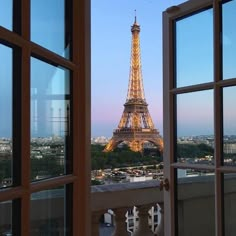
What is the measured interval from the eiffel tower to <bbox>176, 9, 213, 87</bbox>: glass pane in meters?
1.04

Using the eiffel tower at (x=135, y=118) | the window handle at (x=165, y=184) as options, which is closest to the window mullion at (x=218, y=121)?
the window handle at (x=165, y=184)

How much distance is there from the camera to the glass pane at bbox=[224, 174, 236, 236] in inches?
55.9

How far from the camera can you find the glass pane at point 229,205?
4.66ft

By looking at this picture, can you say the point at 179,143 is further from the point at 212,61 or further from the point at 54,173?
the point at 54,173

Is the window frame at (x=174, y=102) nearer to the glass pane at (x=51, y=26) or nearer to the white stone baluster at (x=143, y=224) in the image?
the white stone baluster at (x=143, y=224)

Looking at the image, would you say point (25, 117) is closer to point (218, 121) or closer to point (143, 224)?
point (218, 121)

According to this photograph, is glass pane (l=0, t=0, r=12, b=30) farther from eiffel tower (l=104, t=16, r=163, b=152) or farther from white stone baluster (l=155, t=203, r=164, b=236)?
eiffel tower (l=104, t=16, r=163, b=152)

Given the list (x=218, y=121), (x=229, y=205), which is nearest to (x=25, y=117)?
(x=218, y=121)

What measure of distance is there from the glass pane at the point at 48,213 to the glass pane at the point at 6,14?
1.37 ft

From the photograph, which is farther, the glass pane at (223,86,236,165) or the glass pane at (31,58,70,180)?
the glass pane at (223,86,236,165)

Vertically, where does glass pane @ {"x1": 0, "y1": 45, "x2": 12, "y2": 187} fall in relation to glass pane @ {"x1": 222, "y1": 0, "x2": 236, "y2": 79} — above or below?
below

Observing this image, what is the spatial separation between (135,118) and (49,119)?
218 centimetres

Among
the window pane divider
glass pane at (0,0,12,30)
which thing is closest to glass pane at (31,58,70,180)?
the window pane divider

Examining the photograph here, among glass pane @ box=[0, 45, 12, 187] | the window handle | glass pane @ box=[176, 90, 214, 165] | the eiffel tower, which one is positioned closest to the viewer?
glass pane @ box=[0, 45, 12, 187]
